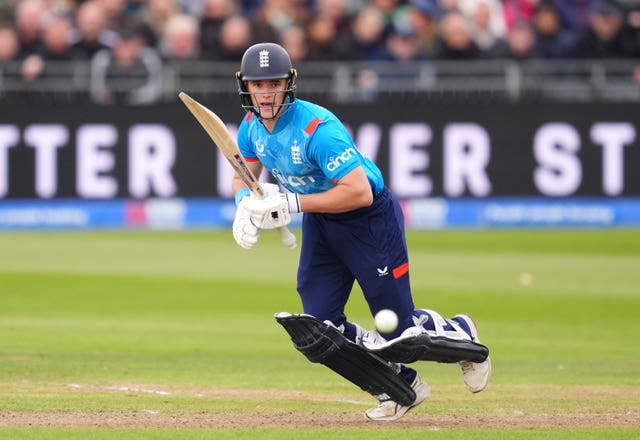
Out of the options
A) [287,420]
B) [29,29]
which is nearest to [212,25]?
[29,29]

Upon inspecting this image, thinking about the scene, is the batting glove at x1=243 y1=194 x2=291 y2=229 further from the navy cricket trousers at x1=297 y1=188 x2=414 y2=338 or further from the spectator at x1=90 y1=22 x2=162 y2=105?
the spectator at x1=90 y1=22 x2=162 y2=105

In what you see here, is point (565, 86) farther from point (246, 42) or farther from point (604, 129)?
point (246, 42)

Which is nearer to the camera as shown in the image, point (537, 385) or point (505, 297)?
point (537, 385)

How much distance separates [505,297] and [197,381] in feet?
18.3

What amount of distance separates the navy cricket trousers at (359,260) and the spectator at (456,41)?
11599 mm

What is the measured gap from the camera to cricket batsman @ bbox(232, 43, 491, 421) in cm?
684

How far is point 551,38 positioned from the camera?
1925 centimetres

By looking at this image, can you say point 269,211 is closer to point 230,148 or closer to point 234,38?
point 230,148

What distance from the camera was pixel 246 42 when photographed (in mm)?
18578

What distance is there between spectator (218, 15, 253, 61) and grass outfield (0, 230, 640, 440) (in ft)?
8.24

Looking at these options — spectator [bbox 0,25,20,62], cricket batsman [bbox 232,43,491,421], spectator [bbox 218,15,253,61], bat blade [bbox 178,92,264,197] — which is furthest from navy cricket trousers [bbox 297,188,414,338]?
spectator [bbox 0,25,20,62]

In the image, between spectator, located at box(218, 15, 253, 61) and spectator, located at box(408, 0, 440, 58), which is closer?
spectator, located at box(218, 15, 253, 61)

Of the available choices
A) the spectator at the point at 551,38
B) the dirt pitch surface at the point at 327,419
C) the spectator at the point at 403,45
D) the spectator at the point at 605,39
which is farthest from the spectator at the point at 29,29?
the dirt pitch surface at the point at 327,419

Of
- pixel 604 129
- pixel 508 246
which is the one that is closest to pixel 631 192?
pixel 604 129
